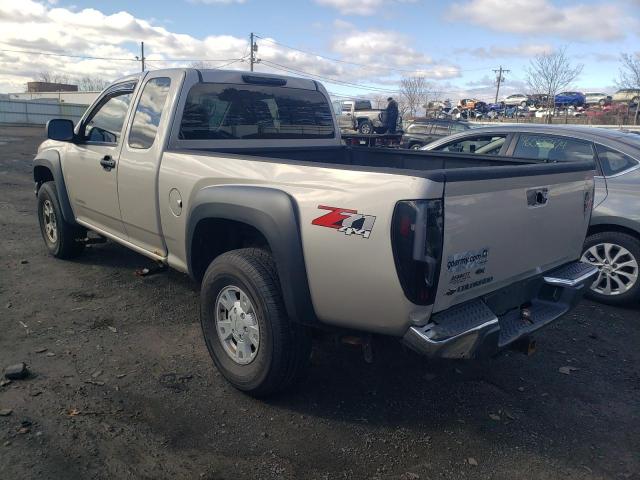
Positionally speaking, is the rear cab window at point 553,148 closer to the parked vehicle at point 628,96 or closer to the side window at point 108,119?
the side window at point 108,119

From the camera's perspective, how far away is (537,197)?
9.68ft

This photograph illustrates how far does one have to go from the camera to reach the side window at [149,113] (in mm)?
4105

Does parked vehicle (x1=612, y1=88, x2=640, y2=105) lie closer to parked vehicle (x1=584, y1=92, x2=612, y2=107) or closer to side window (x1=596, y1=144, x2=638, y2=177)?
parked vehicle (x1=584, y1=92, x2=612, y2=107)

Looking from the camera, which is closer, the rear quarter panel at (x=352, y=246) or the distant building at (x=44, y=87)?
the rear quarter panel at (x=352, y=246)

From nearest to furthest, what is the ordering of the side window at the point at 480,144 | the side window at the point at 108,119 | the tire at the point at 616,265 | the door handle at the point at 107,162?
the door handle at the point at 107,162, the side window at the point at 108,119, the tire at the point at 616,265, the side window at the point at 480,144

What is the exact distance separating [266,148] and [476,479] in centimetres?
300

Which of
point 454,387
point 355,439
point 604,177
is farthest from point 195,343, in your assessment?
point 604,177

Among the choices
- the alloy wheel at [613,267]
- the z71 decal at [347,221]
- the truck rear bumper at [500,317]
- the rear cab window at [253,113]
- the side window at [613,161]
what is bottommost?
the alloy wheel at [613,267]

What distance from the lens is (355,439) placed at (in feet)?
9.50

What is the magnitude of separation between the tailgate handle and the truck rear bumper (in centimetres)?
47

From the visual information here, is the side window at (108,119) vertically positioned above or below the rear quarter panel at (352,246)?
above

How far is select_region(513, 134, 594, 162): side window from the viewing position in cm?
538

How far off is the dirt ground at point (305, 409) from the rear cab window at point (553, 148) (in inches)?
70.3

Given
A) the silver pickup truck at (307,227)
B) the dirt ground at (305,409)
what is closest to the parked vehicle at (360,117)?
the silver pickup truck at (307,227)
